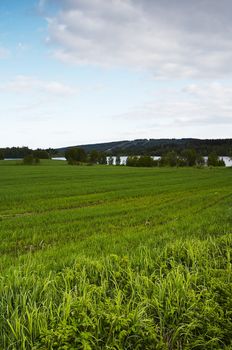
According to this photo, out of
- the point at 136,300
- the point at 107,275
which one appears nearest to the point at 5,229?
the point at 107,275

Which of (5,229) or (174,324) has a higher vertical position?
(174,324)

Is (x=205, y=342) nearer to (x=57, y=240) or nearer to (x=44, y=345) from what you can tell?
(x=44, y=345)

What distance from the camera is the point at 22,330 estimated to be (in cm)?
350

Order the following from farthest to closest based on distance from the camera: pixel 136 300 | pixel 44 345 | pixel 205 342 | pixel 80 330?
1. pixel 136 300
2. pixel 205 342
3. pixel 80 330
4. pixel 44 345

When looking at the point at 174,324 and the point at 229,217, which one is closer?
the point at 174,324

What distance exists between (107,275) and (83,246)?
4.86m

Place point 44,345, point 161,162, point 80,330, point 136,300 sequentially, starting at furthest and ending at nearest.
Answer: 1. point 161,162
2. point 136,300
3. point 80,330
4. point 44,345

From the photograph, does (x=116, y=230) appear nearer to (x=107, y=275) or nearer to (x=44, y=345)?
(x=107, y=275)

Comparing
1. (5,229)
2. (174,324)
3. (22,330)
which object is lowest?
(5,229)

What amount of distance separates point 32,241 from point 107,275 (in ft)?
23.5

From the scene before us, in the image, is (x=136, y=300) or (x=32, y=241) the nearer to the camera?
(x=136, y=300)

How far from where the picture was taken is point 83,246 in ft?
33.2

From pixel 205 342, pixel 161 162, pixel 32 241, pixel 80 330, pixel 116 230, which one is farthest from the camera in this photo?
pixel 161 162

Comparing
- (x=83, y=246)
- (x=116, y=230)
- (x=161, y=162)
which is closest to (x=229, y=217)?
(x=116, y=230)
